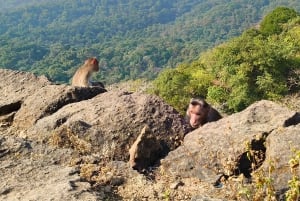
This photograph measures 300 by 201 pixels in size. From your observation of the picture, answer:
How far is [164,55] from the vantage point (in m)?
147

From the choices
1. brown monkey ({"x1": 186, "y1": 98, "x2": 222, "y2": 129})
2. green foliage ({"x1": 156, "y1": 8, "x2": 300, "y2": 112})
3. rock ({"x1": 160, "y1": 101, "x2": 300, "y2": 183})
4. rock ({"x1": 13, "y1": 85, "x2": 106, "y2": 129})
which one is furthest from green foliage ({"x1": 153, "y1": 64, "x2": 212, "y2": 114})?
rock ({"x1": 160, "y1": 101, "x2": 300, "y2": 183})

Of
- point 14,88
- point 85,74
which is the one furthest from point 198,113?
point 85,74

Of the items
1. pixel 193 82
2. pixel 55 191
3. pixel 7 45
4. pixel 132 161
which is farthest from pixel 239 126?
pixel 7 45

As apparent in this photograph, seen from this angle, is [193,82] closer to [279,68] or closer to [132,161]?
[279,68]

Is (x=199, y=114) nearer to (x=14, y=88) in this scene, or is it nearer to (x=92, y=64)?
(x=14, y=88)

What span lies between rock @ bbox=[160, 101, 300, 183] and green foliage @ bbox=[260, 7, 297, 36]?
20.5 m

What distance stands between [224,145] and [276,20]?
906 inches

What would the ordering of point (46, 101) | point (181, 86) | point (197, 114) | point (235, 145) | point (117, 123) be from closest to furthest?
point (235, 145) → point (117, 123) → point (46, 101) → point (197, 114) → point (181, 86)

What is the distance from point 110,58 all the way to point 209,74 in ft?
419

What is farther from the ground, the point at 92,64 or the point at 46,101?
the point at 46,101

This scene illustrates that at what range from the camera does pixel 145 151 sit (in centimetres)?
484

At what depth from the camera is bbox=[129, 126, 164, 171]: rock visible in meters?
4.78

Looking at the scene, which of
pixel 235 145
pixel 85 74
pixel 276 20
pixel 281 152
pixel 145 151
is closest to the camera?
pixel 281 152

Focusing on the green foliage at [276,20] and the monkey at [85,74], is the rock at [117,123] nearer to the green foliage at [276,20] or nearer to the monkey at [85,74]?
the monkey at [85,74]
